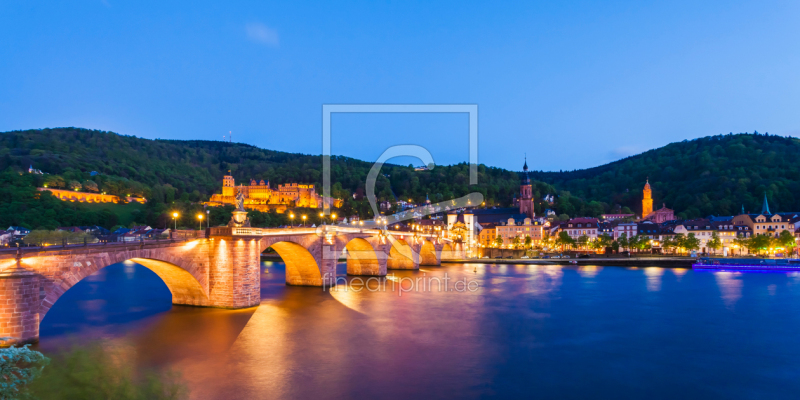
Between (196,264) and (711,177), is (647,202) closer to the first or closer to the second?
(711,177)

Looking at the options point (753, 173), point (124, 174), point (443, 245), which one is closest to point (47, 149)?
point (124, 174)

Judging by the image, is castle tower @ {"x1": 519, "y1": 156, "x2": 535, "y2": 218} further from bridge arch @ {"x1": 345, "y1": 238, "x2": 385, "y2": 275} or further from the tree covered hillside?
bridge arch @ {"x1": 345, "y1": 238, "x2": 385, "y2": 275}

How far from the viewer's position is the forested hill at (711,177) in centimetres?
9388

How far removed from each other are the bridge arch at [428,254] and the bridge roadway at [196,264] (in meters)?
15.9

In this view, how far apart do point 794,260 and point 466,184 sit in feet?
247

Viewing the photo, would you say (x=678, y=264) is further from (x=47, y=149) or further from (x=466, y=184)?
(x=47, y=149)

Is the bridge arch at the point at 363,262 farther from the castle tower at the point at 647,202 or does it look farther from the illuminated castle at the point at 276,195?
the illuminated castle at the point at 276,195

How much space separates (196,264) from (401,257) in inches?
1371

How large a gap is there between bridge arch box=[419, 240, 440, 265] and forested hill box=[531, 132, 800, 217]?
61.7m

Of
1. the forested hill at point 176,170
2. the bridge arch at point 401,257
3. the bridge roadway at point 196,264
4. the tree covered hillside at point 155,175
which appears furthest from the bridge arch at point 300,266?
the forested hill at point 176,170

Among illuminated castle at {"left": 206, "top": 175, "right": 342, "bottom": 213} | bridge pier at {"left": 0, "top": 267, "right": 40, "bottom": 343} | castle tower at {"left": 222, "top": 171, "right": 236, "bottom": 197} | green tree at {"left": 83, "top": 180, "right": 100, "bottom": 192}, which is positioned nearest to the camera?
bridge pier at {"left": 0, "top": 267, "right": 40, "bottom": 343}

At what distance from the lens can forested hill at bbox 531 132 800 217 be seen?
308 ft


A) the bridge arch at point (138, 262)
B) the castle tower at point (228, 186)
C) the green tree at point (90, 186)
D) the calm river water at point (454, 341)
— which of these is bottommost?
the calm river water at point (454, 341)

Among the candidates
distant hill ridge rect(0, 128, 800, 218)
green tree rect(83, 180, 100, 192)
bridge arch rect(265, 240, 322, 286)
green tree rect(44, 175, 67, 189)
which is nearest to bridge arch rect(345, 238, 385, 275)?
bridge arch rect(265, 240, 322, 286)
